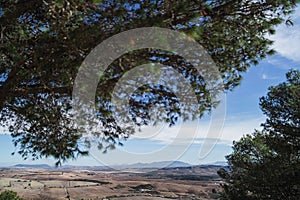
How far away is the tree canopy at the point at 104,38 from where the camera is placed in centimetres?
335

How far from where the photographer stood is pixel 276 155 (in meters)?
11.4

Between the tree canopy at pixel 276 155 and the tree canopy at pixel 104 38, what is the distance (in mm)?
6876

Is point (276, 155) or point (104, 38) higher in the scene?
point (104, 38)

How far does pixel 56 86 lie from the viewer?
438cm

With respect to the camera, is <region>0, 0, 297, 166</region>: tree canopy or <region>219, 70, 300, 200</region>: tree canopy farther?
<region>219, 70, 300, 200</region>: tree canopy

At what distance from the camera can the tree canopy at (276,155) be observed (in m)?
10.4

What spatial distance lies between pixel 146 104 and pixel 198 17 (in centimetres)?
189

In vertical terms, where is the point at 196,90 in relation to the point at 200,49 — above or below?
below

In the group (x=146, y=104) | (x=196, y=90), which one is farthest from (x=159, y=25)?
(x=146, y=104)

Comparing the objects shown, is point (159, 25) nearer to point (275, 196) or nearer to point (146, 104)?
point (146, 104)

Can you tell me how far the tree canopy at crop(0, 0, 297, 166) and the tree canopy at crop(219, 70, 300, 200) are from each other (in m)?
6.88

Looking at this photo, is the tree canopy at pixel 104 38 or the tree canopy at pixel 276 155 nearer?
the tree canopy at pixel 104 38

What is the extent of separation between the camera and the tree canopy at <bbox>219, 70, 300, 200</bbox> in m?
10.4

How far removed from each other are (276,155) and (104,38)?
33.0 ft
